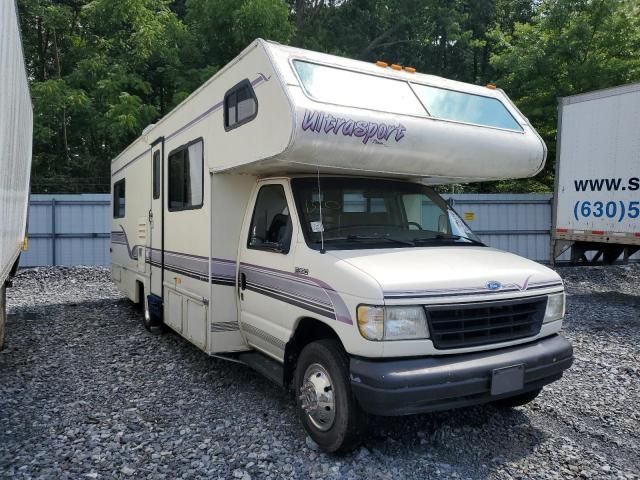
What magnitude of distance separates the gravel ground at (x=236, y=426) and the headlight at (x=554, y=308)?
0.95 metres

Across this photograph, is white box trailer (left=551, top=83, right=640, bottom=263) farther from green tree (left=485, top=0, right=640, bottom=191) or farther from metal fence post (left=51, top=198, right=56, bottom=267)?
metal fence post (left=51, top=198, right=56, bottom=267)

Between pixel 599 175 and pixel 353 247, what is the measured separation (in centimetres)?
809

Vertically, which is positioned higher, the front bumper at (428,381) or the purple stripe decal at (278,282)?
the purple stripe decal at (278,282)

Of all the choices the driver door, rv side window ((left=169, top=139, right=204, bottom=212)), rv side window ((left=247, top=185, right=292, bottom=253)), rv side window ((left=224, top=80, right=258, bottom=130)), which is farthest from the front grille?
rv side window ((left=169, top=139, right=204, bottom=212))

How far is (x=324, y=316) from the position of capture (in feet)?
13.0

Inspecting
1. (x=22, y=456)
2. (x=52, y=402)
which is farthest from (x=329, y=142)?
(x=52, y=402)

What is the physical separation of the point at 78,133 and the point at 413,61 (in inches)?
565

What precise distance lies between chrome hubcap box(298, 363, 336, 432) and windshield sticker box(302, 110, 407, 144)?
1.73m

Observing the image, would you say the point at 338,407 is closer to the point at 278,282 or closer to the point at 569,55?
the point at 278,282

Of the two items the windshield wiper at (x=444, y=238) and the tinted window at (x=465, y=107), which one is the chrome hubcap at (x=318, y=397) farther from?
the tinted window at (x=465, y=107)

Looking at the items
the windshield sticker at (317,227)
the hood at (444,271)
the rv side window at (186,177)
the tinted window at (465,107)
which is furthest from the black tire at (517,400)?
the rv side window at (186,177)

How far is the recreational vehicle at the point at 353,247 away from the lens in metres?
3.64

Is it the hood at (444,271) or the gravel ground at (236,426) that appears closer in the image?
the hood at (444,271)

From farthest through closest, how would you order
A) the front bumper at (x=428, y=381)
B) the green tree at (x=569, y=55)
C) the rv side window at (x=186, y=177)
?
1. the green tree at (x=569, y=55)
2. the rv side window at (x=186, y=177)
3. the front bumper at (x=428, y=381)
